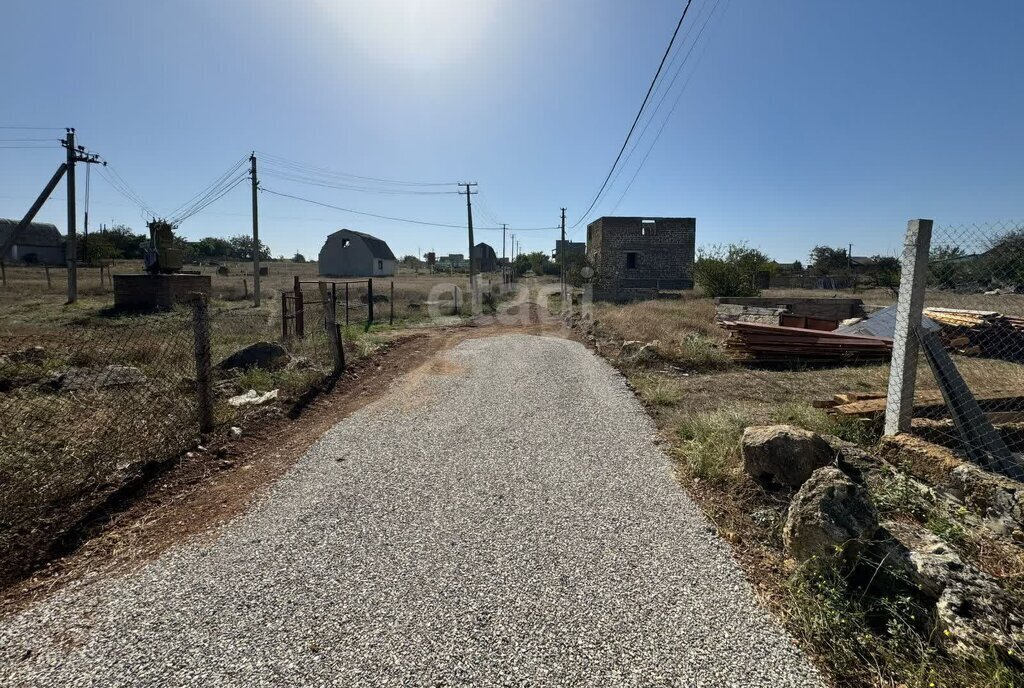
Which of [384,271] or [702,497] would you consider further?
[384,271]

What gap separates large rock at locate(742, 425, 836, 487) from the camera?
13.6 feet

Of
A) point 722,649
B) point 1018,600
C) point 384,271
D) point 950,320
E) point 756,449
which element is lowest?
point 722,649

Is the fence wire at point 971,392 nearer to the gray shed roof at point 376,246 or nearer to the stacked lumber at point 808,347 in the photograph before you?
the stacked lumber at point 808,347

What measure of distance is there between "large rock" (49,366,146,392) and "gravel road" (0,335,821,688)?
11.5 feet

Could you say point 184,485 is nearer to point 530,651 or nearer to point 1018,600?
point 530,651

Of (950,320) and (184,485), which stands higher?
(950,320)

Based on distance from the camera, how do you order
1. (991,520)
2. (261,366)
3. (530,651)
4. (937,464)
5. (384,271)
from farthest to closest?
(384,271) → (261,366) → (937,464) → (991,520) → (530,651)

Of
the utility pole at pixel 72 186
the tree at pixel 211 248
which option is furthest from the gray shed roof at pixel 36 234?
the utility pole at pixel 72 186

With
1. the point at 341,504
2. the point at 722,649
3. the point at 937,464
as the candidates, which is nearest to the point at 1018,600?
the point at 722,649

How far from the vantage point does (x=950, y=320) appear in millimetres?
11758

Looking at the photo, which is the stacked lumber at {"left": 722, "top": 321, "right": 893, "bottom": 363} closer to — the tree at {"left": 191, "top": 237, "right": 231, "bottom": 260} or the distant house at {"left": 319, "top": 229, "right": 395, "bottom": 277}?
the distant house at {"left": 319, "top": 229, "right": 395, "bottom": 277}

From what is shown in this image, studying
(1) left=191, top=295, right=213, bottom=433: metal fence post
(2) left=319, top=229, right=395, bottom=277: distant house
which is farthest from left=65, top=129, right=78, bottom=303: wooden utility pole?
(2) left=319, top=229, right=395, bottom=277: distant house

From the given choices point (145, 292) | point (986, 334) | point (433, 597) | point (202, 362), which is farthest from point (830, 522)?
point (145, 292)

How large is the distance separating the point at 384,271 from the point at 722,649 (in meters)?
69.9
